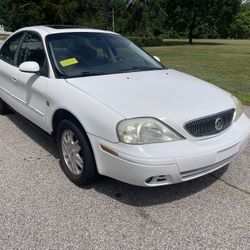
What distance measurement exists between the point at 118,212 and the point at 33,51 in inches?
97.5

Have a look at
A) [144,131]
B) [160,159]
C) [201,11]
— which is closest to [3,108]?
[144,131]

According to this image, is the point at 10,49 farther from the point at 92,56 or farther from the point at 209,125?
the point at 209,125

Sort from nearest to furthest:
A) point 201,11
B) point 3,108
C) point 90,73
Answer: point 90,73 < point 3,108 < point 201,11

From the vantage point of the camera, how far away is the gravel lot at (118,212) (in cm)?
256

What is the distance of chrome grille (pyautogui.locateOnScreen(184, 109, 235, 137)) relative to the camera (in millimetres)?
2886

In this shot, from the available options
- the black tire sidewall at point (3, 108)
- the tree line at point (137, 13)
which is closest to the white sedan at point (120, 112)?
the black tire sidewall at point (3, 108)

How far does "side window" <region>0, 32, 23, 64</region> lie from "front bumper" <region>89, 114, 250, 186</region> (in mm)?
2614

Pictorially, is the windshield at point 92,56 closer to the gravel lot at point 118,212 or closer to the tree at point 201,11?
the gravel lot at point 118,212

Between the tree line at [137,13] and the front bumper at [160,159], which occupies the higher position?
the front bumper at [160,159]

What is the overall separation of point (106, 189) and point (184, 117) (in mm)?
1108

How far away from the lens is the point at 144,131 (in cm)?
275

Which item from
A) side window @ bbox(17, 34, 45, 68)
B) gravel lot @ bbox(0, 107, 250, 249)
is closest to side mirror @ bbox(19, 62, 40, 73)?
side window @ bbox(17, 34, 45, 68)

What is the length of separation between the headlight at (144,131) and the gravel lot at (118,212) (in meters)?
0.69

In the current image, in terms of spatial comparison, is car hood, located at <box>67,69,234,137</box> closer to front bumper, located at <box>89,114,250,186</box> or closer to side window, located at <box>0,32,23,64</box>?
front bumper, located at <box>89,114,250,186</box>
